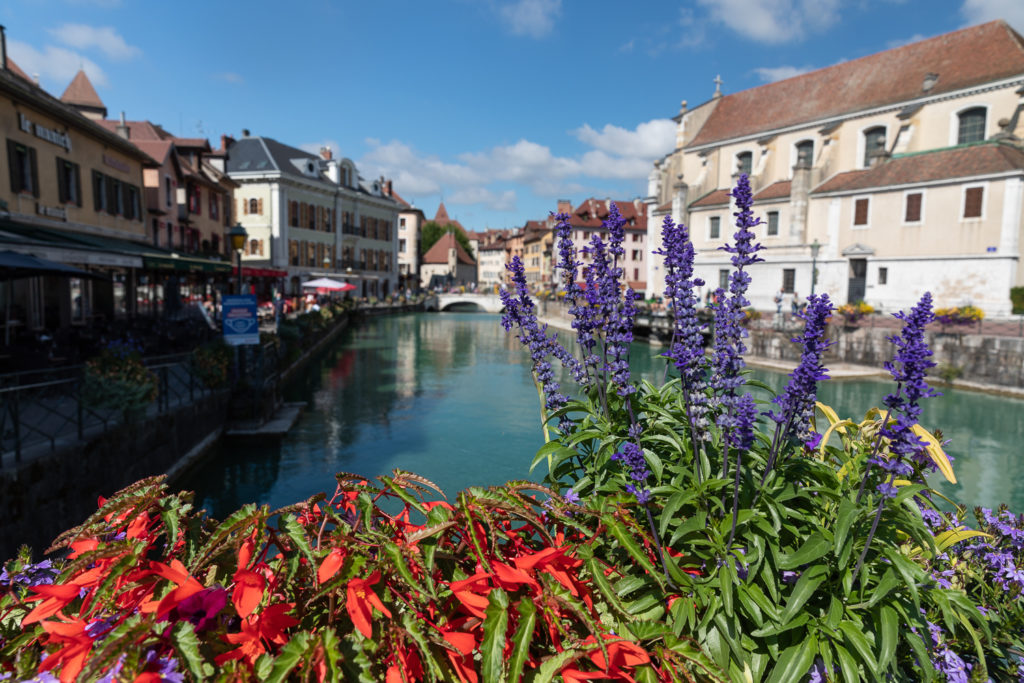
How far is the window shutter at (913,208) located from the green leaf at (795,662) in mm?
36124

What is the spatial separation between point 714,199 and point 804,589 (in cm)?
4670

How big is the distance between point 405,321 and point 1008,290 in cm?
3836

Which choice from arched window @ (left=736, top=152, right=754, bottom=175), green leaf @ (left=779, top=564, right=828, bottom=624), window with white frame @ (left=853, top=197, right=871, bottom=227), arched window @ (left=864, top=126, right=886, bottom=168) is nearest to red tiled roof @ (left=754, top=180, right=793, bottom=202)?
arched window @ (left=736, top=152, right=754, bottom=175)

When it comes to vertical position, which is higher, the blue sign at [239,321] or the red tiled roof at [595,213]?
the red tiled roof at [595,213]

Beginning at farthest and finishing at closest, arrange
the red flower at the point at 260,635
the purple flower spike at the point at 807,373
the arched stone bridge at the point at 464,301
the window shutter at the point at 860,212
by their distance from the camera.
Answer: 1. the arched stone bridge at the point at 464,301
2. the window shutter at the point at 860,212
3. the purple flower spike at the point at 807,373
4. the red flower at the point at 260,635

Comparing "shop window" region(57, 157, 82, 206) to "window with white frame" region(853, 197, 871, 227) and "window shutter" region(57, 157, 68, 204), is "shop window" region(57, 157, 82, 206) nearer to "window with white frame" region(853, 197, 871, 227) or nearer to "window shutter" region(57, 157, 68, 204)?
"window shutter" region(57, 157, 68, 204)

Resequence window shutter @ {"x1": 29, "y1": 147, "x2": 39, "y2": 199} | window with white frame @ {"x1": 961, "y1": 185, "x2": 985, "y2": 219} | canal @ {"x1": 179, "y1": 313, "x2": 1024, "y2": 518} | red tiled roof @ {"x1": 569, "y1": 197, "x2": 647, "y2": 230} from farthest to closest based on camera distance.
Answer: red tiled roof @ {"x1": 569, "y1": 197, "x2": 647, "y2": 230}
window with white frame @ {"x1": 961, "y1": 185, "x2": 985, "y2": 219}
window shutter @ {"x1": 29, "y1": 147, "x2": 39, "y2": 199}
canal @ {"x1": 179, "y1": 313, "x2": 1024, "y2": 518}

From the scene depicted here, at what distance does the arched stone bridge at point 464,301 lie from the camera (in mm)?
64881

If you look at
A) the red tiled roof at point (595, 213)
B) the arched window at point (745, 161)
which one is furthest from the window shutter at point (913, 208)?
the red tiled roof at point (595, 213)

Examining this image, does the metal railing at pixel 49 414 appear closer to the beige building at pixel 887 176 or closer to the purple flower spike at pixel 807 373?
the purple flower spike at pixel 807 373

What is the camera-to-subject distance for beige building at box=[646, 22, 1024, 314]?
94.9 feet

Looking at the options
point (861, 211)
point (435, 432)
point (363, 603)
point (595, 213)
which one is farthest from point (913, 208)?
point (595, 213)

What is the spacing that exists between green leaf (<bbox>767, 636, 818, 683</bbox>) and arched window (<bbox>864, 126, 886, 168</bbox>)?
143 feet

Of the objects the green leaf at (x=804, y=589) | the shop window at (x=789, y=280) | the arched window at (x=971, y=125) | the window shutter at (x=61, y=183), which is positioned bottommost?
the green leaf at (x=804, y=589)
